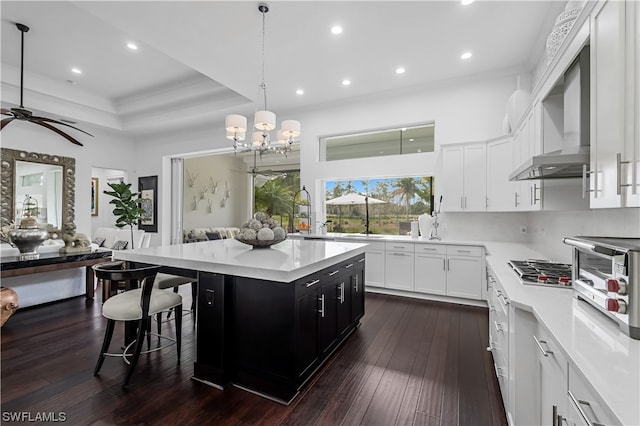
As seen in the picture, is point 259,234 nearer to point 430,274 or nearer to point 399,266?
point 399,266

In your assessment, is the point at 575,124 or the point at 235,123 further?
the point at 235,123

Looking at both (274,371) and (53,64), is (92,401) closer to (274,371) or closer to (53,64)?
(274,371)

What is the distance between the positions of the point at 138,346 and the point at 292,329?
1.27 m

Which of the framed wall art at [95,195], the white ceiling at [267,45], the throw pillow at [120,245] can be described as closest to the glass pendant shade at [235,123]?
the white ceiling at [267,45]

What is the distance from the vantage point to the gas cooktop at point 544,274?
5.98 feet

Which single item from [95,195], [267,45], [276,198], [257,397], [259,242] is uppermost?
[267,45]

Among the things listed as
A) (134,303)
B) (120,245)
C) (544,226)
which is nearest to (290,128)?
(134,303)

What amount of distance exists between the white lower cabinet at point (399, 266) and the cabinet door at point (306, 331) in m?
2.45

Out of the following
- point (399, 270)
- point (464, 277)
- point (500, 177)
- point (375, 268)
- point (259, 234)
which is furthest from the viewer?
point (375, 268)

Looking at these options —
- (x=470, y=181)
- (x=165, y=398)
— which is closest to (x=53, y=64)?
(x=165, y=398)

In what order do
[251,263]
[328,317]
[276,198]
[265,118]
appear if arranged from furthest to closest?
[276,198]
[265,118]
[328,317]
[251,263]

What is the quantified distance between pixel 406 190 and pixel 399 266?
147 centimetres

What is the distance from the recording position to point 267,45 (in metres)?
3.55

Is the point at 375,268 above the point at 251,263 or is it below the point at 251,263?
below
